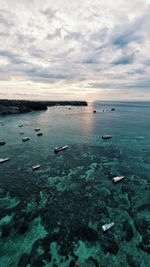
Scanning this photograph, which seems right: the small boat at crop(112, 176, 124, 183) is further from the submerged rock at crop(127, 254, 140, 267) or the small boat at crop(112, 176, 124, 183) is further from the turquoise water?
the submerged rock at crop(127, 254, 140, 267)

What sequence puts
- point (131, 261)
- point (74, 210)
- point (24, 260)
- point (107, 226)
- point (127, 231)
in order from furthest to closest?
point (74, 210)
point (107, 226)
point (127, 231)
point (24, 260)
point (131, 261)

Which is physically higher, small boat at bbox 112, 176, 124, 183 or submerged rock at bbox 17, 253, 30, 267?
small boat at bbox 112, 176, 124, 183

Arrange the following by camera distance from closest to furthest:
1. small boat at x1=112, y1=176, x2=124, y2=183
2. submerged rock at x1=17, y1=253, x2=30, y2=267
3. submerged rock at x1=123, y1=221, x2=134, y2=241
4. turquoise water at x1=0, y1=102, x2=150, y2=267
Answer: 1. submerged rock at x1=17, y1=253, x2=30, y2=267
2. turquoise water at x1=0, y1=102, x2=150, y2=267
3. submerged rock at x1=123, y1=221, x2=134, y2=241
4. small boat at x1=112, y1=176, x2=124, y2=183

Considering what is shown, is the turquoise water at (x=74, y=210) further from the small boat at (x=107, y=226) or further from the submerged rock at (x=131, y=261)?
the small boat at (x=107, y=226)

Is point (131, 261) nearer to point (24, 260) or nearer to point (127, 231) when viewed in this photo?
point (127, 231)

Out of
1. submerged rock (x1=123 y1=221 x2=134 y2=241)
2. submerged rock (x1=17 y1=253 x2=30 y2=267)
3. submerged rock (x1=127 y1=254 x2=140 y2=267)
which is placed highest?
submerged rock (x1=123 y1=221 x2=134 y2=241)

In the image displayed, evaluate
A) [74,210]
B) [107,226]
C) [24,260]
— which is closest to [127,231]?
[107,226]

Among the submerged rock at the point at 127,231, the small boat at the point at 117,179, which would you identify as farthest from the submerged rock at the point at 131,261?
the small boat at the point at 117,179

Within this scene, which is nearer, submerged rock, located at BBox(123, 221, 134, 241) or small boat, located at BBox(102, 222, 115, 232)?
submerged rock, located at BBox(123, 221, 134, 241)

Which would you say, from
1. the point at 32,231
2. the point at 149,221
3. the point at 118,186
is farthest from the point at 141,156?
the point at 32,231

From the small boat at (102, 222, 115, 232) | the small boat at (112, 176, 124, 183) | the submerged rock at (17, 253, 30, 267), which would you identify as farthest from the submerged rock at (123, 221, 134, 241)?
the submerged rock at (17, 253, 30, 267)

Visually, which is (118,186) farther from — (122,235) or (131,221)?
(122,235)
